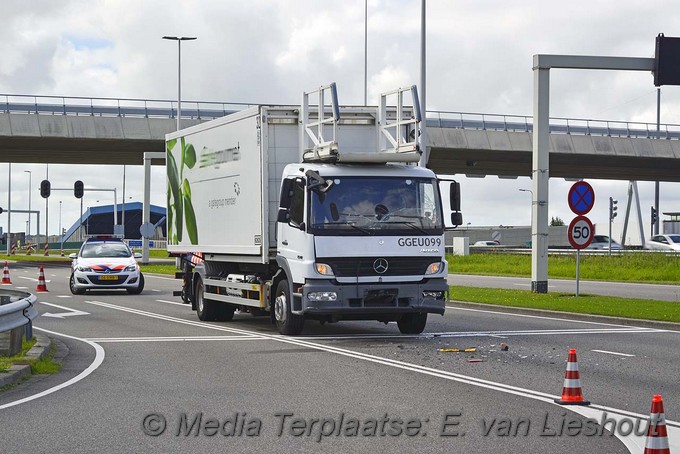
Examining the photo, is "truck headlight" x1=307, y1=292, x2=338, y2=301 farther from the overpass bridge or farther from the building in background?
the building in background

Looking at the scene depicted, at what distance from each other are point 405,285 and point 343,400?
6103mm

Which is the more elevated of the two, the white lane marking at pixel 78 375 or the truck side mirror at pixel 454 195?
the truck side mirror at pixel 454 195

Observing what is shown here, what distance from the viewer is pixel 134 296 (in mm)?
29781

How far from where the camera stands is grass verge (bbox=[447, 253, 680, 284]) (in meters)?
41.2

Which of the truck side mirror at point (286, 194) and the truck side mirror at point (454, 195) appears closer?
the truck side mirror at point (286, 194)

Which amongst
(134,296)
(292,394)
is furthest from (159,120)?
(292,394)

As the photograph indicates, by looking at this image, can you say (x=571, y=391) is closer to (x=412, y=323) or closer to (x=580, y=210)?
(x=412, y=323)

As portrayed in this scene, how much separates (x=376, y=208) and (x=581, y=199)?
9.35 metres

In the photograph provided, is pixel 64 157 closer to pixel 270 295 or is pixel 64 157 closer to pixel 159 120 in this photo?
pixel 159 120

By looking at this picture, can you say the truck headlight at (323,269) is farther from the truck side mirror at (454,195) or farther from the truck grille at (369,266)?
the truck side mirror at (454,195)

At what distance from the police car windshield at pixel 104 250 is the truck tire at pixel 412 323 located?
49.6 feet

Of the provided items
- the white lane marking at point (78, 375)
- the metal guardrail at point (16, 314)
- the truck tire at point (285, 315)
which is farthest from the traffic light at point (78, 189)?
the metal guardrail at point (16, 314)

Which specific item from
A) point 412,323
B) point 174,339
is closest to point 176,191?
point 174,339

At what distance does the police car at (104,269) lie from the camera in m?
29.9
